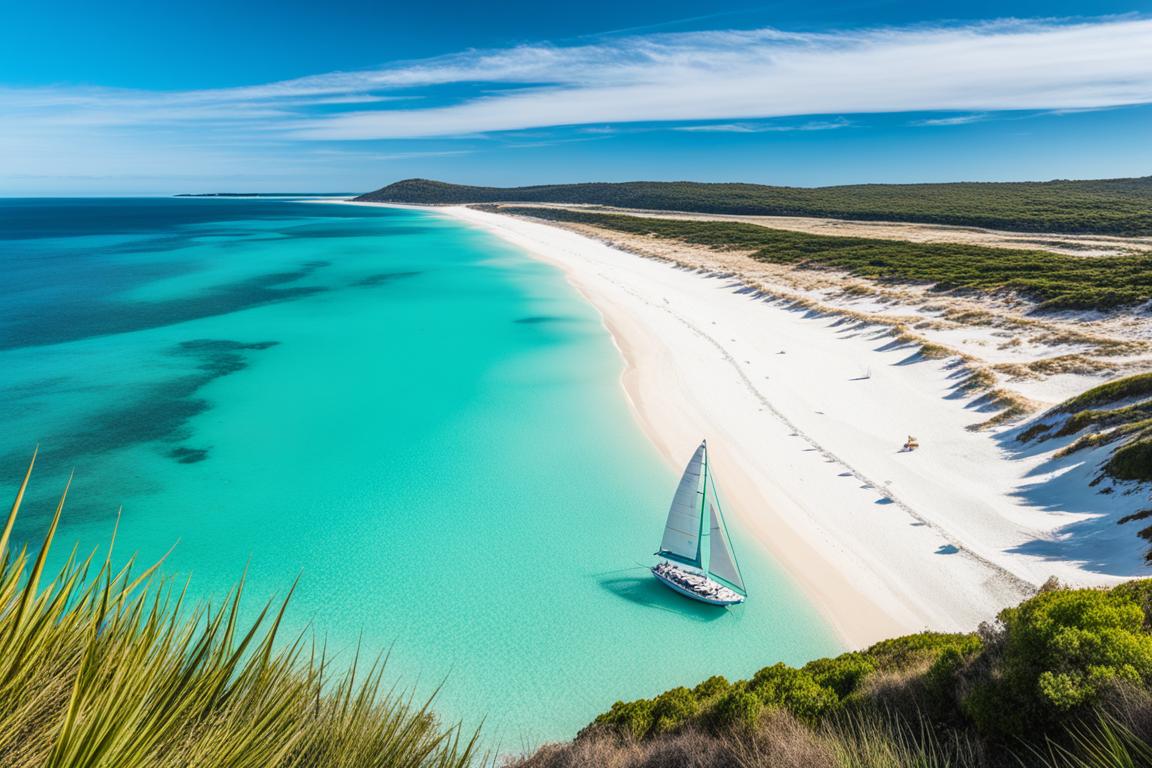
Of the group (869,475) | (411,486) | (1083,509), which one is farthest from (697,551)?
(411,486)

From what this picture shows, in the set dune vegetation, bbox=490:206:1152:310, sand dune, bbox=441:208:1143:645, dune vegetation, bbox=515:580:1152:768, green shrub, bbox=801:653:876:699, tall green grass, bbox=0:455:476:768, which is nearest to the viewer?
tall green grass, bbox=0:455:476:768

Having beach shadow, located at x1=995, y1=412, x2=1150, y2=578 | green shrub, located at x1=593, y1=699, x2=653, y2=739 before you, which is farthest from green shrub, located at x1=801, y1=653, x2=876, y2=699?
beach shadow, located at x1=995, y1=412, x2=1150, y2=578

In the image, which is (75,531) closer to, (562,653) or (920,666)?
(562,653)

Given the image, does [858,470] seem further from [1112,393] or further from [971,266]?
[971,266]

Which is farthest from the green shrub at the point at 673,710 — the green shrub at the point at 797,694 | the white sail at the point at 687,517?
the white sail at the point at 687,517

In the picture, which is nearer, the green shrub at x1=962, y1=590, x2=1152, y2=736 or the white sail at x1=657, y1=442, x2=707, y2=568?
the green shrub at x1=962, y1=590, x2=1152, y2=736

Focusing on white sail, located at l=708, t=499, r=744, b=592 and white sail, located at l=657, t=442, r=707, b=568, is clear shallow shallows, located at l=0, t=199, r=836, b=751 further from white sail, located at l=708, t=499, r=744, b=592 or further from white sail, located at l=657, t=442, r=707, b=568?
white sail, located at l=657, t=442, r=707, b=568
